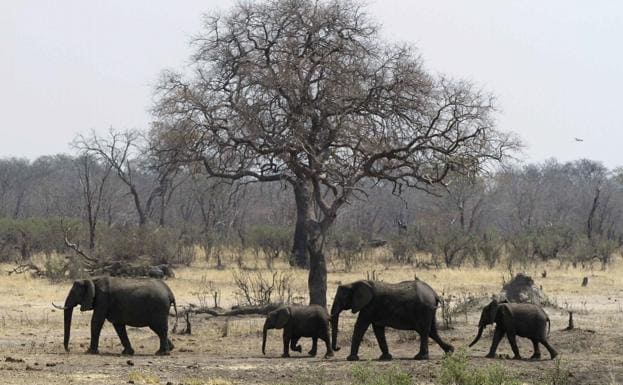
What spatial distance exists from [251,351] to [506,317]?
3930 millimetres

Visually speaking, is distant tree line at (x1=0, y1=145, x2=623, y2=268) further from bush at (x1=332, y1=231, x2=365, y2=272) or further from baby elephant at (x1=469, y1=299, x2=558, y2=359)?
baby elephant at (x1=469, y1=299, x2=558, y2=359)

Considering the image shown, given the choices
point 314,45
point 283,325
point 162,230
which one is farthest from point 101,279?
point 162,230

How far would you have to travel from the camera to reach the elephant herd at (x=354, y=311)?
15.0 m

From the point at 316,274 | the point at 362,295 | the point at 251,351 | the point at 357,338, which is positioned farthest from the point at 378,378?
the point at 316,274

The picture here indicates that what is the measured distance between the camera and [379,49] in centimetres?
2706

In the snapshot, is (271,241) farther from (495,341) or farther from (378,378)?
(378,378)

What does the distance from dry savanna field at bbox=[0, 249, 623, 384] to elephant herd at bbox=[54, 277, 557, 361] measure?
0.32 metres

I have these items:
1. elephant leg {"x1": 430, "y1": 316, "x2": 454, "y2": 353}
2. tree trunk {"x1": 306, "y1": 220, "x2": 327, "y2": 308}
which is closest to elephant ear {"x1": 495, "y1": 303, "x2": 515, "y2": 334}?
elephant leg {"x1": 430, "y1": 316, "x2": 454, "y2": 353}

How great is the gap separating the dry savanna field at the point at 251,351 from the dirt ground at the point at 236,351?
0.05ft

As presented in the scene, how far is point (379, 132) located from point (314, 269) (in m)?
5.33

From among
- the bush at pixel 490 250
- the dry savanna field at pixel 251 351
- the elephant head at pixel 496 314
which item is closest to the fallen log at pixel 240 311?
the dry savanna field at pixel 251 351

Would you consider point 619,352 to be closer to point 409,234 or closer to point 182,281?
point 182,281

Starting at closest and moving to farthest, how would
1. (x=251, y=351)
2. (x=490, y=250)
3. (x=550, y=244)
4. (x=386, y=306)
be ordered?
1. (x=386, y=306)
2. (x=251, y=351)
3. (x=490, y=250)
4. (x=550, y=244)

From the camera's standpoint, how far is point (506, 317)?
14992 millimetres
